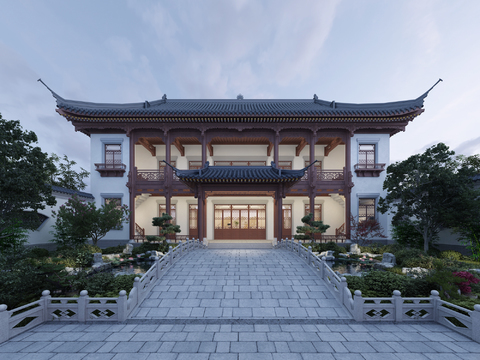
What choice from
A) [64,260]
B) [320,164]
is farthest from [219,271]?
[320,164]

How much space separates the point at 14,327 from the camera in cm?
538

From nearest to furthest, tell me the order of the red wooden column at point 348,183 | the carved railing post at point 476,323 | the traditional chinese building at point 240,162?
the carved railing post at point 476,323 < the traditional chinese building at point 240,162 < the red wooden column at point 348,183

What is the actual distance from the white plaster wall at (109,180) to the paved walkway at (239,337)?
1054 centimetres

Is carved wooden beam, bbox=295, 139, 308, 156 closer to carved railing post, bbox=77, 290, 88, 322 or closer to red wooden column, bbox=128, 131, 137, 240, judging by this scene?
red wooden column, bbox=128, 131, 137, 240

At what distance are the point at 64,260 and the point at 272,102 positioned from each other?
20.4 metres

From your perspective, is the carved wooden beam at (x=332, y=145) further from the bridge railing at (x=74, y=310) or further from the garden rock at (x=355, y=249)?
the bridge railing at (x=74, y=310)

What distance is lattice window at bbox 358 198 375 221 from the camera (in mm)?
15938

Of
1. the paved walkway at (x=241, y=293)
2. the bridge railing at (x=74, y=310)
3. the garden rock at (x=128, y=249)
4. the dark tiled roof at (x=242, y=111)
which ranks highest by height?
the dark tiled roof at (x=242, y=111)

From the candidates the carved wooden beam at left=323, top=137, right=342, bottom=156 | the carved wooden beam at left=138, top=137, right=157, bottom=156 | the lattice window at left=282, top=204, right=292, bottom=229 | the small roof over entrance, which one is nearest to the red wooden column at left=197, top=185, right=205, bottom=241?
the small roof over entrance

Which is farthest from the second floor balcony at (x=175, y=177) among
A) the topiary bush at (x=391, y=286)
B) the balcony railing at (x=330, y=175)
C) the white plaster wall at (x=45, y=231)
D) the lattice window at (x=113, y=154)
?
the topiary bush at (x=391, y=286)

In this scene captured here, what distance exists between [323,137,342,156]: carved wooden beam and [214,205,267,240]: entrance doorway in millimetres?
7200

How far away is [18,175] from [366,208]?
67.9 ft

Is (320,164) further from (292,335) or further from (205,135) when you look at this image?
(292,335)

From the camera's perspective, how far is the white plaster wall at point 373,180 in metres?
15.7
